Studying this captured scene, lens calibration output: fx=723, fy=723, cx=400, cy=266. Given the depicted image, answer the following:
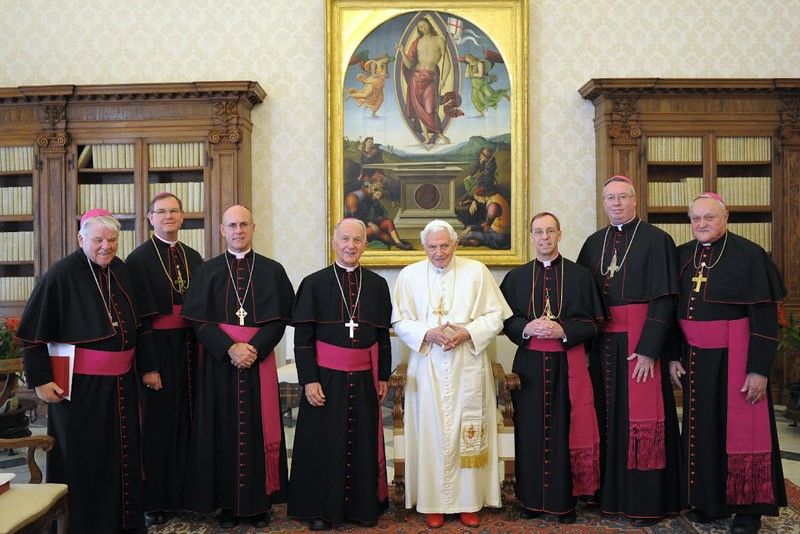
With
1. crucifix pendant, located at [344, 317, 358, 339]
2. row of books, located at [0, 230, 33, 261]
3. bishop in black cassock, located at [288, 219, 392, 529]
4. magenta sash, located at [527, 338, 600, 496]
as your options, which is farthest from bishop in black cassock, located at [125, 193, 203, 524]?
row of books, located at [0, 230, 33, 261]

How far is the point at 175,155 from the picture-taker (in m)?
6.80

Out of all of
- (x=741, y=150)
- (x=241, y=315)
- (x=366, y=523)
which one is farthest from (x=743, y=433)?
(x=741, y=150)

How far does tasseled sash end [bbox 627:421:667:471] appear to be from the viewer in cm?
379

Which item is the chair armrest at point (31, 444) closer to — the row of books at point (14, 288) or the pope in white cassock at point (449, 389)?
the pope in white cassock at point (449, 389)

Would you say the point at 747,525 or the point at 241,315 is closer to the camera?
the point at 747,525

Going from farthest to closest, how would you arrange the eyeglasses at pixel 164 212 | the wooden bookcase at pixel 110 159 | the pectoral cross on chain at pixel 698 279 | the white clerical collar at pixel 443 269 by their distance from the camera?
the wooden bookcase at pixel 110 159, the eyeglasses at pixel 164 212, the white clerical collar at pixel 443 269, the pectoral cross on chain at pixel 698 279

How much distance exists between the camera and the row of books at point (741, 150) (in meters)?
6.80

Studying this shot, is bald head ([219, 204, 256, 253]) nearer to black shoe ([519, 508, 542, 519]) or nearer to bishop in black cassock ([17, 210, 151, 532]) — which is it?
bishop in black cassock ([17, 210, 151, 532])

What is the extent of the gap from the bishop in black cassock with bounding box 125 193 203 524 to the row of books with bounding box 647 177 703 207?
4.53m

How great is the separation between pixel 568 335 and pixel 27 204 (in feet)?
17.9

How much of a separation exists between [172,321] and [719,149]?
17.3ft

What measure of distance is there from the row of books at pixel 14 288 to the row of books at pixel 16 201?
64cm

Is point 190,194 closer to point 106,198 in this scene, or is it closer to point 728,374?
point 106,198

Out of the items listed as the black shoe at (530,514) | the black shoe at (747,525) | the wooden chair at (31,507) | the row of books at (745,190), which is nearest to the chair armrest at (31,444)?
the wooden chair at (31,507)
